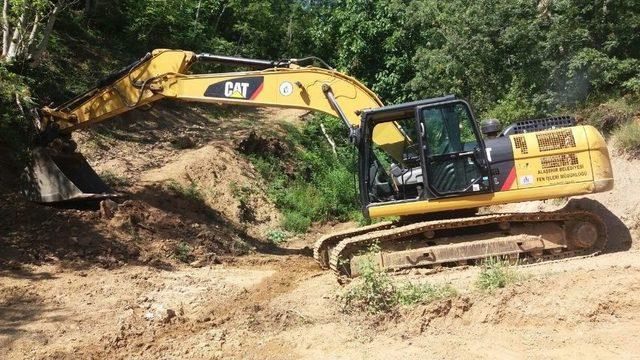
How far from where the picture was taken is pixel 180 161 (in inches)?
522

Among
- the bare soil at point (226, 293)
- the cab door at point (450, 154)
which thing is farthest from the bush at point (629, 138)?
the cab door at point (450, 154)

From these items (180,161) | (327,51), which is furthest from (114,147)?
(327,51)

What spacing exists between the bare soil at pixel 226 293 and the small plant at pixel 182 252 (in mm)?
26

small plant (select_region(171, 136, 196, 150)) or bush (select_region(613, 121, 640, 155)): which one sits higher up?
small plant (select_region(171, 136, 196, 150))

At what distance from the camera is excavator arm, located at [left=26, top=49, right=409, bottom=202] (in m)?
9.26

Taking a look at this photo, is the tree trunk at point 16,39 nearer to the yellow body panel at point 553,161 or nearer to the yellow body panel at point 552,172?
the yellow body panel at point 552,172

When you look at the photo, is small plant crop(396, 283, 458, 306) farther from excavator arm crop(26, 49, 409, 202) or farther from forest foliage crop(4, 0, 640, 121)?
forest foliage crop(4, 0, 640, 121)

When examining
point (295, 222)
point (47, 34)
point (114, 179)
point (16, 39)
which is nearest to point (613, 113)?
point (295, 222)

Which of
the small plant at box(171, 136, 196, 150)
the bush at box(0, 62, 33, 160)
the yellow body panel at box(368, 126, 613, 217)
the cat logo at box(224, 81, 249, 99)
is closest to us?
the yellow body panel at box(368, 126, 613, 217)

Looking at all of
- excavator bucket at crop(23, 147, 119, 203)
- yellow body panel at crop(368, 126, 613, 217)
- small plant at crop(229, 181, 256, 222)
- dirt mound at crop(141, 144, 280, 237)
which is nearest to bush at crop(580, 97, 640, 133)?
yellow body panel at crop(368, 126, 613, 217)

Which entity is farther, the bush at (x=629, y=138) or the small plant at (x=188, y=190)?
the small plant at (x=188, y=190)

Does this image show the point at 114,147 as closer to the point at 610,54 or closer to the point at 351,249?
the point at 351,249

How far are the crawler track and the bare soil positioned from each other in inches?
11.9

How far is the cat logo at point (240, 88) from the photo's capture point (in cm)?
935
